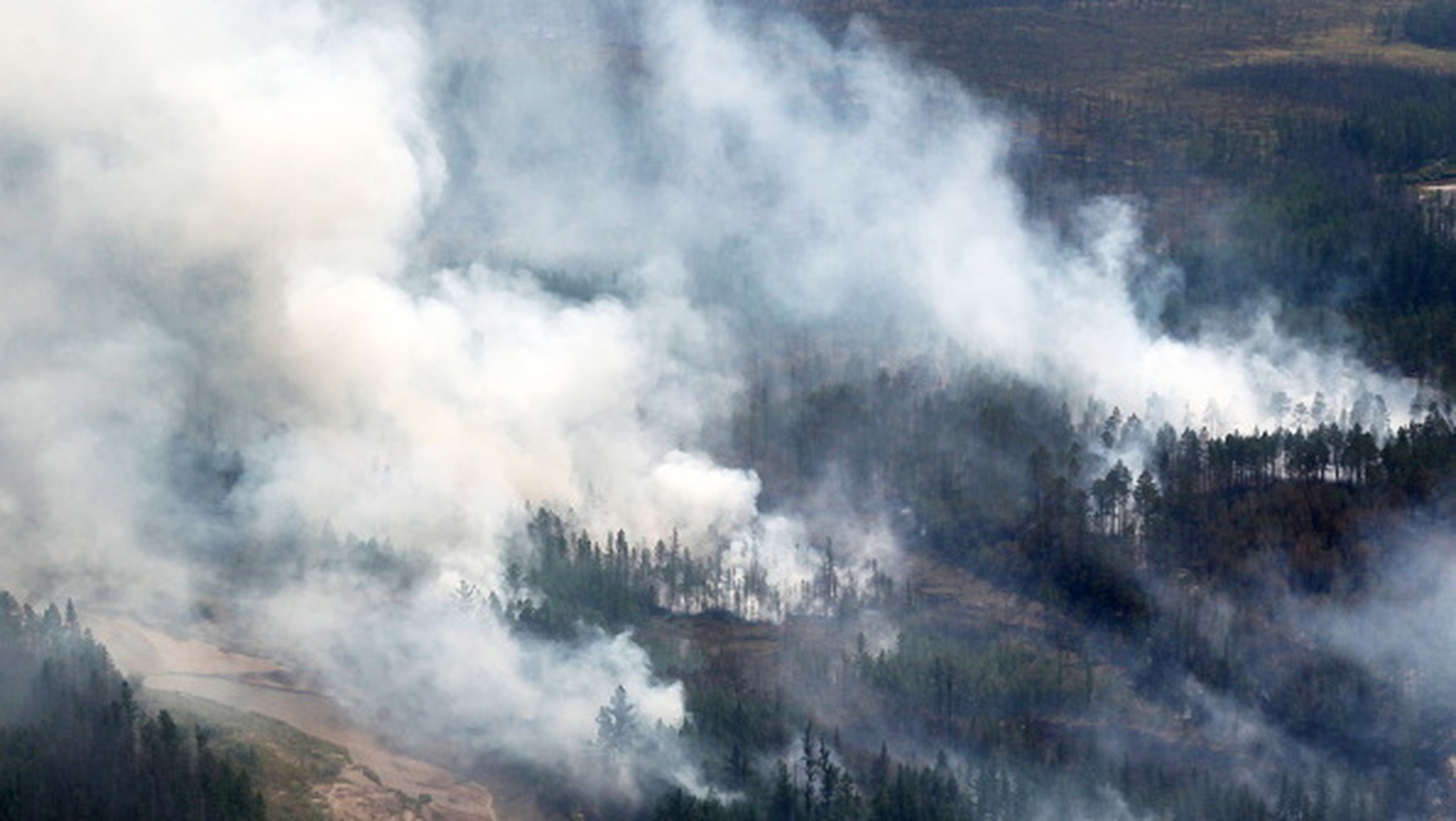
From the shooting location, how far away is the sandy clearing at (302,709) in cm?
10175

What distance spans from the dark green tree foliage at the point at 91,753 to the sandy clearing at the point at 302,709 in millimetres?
5065

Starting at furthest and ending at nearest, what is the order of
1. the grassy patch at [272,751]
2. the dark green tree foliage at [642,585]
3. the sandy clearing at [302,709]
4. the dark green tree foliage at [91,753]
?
the dark green tree foliage at [642,585] → the sandy clearing at [302,709] → the grassy patch at [272,751] → the dark green tree foliage at [91,753]

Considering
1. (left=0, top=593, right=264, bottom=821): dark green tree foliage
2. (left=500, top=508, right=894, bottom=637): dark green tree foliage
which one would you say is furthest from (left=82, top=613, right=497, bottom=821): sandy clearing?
(left=500, top=508, right=894, bottom=637): dark green tree foliage

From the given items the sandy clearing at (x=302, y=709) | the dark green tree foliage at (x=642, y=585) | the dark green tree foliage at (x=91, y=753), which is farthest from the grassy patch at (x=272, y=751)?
the dark green tree foliage at (x=642, y=585)

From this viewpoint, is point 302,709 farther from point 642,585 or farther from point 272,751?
point 642,585

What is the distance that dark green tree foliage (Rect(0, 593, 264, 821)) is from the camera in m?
94.3

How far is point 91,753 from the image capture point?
97.6 meters

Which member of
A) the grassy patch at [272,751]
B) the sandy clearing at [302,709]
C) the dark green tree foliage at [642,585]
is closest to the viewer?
the grassy patch at [272,751]

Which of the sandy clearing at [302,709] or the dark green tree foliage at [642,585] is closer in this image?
the sandy clearing at [302,709]

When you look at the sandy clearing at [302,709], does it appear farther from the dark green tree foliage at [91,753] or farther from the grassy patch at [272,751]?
the dark green tree foliage at [91,753]

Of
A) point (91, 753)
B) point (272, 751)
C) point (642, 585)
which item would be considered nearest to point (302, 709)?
point (272, 751)

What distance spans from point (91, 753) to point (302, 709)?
597 inches

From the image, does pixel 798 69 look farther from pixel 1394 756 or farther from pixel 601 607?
pixel 1394 756

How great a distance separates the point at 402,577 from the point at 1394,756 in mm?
50716
